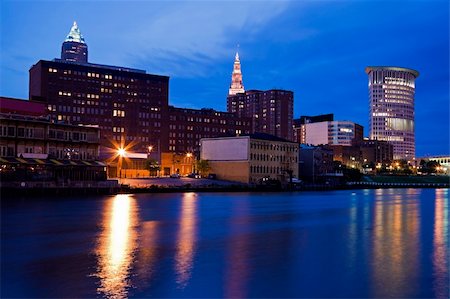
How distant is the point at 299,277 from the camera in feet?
95.6

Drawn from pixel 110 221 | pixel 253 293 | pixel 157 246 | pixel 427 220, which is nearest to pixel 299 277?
pixel 253 293

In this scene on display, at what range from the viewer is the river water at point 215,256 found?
2617cm

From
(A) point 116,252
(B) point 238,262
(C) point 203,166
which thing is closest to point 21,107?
(C) point 203,166

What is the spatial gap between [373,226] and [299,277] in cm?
2964

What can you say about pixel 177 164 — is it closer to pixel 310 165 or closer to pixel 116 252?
pixel 310 165

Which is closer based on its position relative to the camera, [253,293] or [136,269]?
[253,293]

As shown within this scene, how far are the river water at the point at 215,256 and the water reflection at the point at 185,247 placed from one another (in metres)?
0.07

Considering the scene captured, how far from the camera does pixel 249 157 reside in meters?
140

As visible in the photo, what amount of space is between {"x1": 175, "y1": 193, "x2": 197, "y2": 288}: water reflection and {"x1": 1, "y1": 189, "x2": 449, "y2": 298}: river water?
0.23ft

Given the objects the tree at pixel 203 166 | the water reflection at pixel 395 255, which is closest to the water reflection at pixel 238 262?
the water reflection at pixel 395 255

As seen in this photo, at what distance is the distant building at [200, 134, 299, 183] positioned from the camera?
461ft

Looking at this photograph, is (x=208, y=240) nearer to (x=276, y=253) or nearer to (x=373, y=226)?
(x=276, y=253)

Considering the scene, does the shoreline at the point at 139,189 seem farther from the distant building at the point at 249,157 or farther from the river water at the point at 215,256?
the river water at the point at 215,256

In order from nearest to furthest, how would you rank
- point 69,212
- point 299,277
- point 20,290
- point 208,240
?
point 20,290
point 299,277
point 208,240
point 69,212
